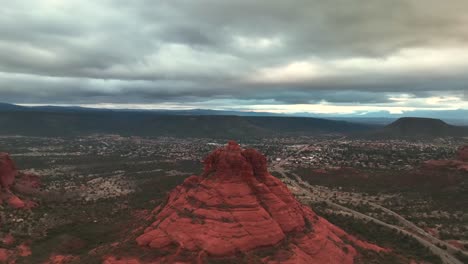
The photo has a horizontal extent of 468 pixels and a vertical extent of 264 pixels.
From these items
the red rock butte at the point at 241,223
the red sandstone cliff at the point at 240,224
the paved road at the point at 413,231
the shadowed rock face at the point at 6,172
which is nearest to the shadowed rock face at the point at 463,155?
the paved road at the point at 413,231

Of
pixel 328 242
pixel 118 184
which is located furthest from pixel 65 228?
pixel 118 184

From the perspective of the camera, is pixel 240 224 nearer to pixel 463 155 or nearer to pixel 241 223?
pixel 241 223

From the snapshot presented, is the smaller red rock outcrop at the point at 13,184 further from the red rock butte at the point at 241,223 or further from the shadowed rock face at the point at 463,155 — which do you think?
the shadowed rock face at the point at 463,155

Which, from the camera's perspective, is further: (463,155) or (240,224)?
(463,155)

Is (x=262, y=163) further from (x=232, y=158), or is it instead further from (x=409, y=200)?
(x=409, y=200)

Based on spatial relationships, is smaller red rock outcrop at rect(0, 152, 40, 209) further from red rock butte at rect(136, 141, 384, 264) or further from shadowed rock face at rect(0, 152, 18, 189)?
red rock butte at rect(136, 141, 384, 264)

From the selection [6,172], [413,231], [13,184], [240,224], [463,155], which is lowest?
[413,231]

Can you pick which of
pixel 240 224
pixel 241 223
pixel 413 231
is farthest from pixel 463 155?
pixel 240 224

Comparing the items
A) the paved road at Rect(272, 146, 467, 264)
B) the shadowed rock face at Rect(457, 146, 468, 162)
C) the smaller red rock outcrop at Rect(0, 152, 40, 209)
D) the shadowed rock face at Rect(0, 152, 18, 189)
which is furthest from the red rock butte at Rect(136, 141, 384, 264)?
the shadowed rock face at Rect(457, 146, 468, 162)

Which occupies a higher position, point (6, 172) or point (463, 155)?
point (463, 155)
